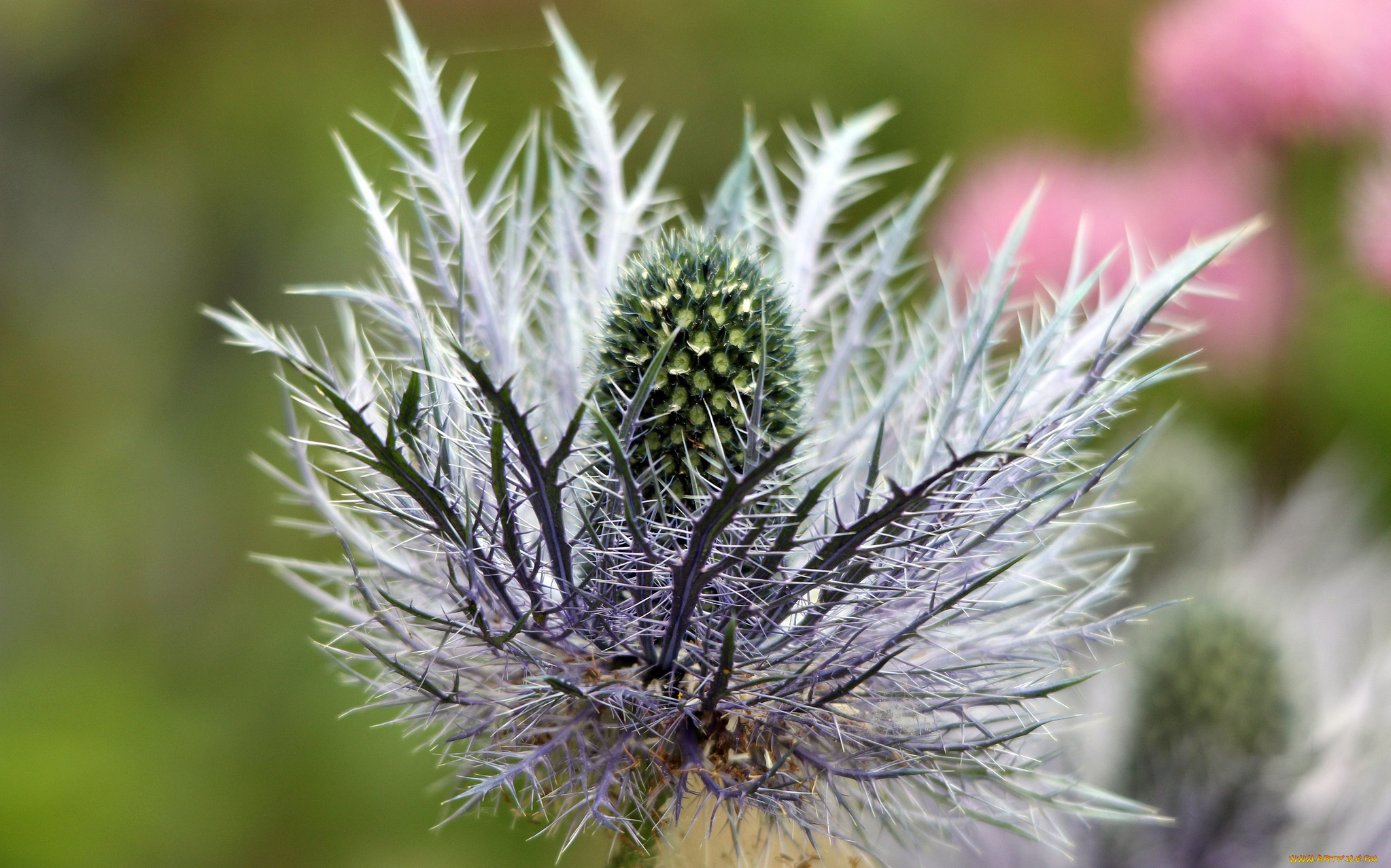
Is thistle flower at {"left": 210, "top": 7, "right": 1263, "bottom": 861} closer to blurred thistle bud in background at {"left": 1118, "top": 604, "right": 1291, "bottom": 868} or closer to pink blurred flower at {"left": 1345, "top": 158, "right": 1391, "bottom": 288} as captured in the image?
blurred thistle bud in background at {"left": 1118, "top": 604, "right": 1291, "bottom": 868}

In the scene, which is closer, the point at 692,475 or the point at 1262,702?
the point at 692,475

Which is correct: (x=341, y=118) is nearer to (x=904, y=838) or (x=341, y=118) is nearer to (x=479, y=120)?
(x=479, y=120)

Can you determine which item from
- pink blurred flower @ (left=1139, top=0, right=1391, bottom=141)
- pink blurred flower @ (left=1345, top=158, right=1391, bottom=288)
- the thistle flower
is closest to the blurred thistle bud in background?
the thistle flower

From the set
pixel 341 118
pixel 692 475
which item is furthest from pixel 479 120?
pixel 692 475

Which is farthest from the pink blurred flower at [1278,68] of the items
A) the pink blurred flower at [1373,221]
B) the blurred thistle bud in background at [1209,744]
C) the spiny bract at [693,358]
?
the spiny bract at [693,358]

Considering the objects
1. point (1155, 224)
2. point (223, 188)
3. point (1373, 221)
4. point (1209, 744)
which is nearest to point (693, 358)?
point (1209, 744)
